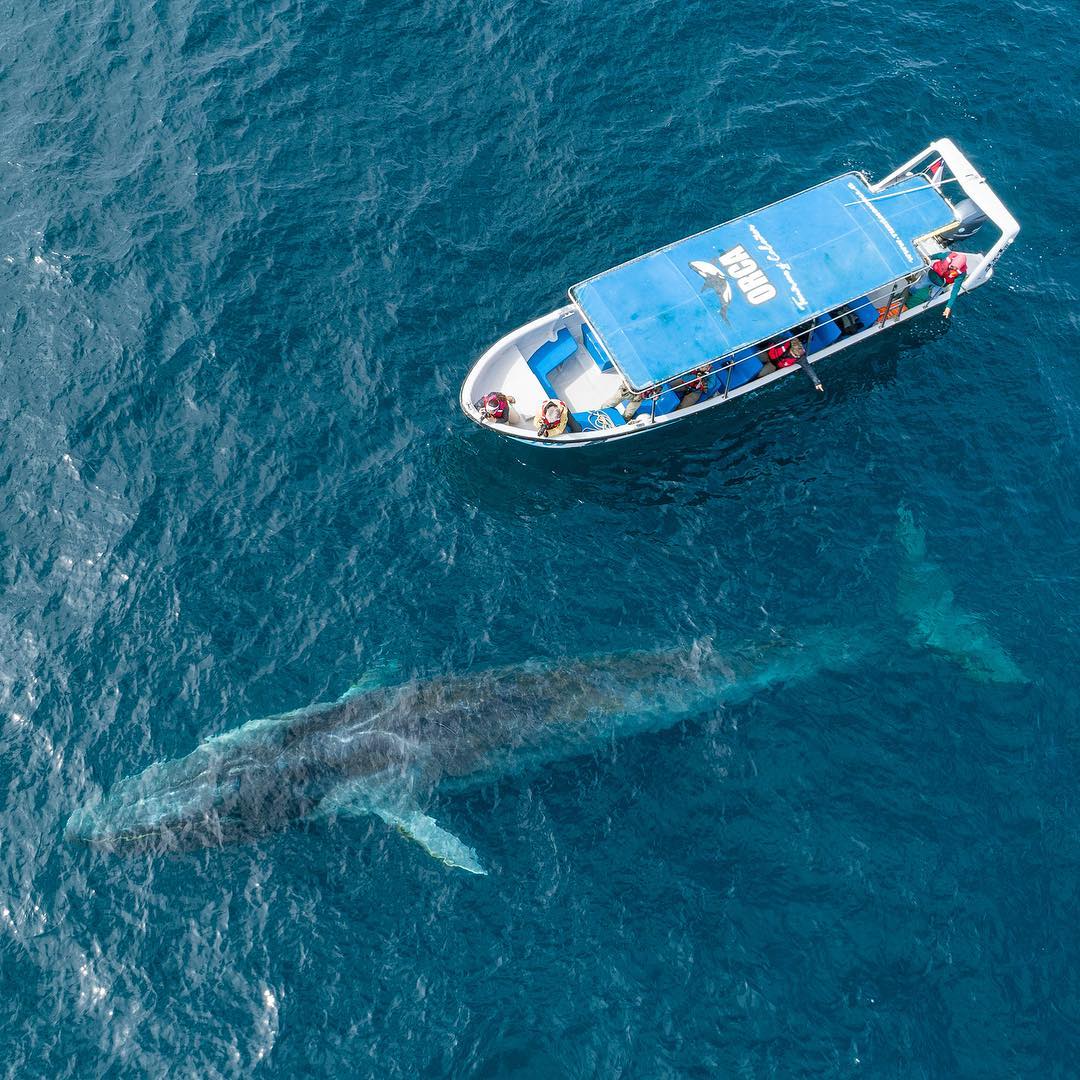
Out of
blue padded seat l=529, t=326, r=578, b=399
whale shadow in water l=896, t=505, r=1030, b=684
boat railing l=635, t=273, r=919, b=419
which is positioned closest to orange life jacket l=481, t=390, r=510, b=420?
blue padded seat l=529, t=326, r=578, b=399

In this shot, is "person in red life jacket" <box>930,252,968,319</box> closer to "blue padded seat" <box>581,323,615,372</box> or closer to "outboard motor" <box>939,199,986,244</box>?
"outboard motor" <box>939,199,986,244</box>

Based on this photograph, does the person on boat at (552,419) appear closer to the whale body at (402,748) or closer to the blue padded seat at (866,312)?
the whale body at (402,748)

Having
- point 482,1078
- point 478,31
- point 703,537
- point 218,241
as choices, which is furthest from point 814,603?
point 478,31

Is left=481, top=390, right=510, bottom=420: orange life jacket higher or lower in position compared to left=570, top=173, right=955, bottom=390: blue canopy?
lower

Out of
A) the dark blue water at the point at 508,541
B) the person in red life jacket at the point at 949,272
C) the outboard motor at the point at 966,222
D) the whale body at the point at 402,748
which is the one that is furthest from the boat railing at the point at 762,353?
the whale body at the point at 402,748

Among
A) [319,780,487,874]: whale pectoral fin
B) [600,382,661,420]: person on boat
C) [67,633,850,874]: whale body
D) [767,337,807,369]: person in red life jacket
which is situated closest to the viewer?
[319,780,487,874]: whale pectoral fin

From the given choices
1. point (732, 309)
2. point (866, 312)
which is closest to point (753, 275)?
point (732, 309)

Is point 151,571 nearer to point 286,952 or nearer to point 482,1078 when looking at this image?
point 286,952
